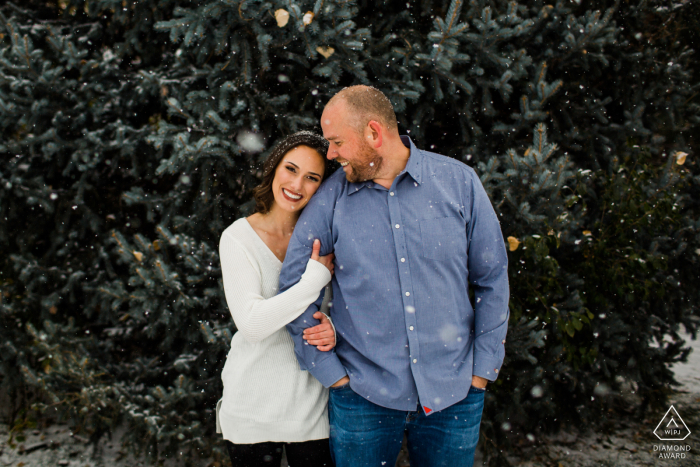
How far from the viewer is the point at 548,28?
9.86ft

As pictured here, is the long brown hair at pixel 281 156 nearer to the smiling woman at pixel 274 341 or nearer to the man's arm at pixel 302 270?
the smiling woman at pixel 274 341

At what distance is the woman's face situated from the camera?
2.04m

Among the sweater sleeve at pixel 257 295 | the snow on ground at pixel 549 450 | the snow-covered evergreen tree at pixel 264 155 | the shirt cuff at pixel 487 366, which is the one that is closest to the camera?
the sweater sleeve at pixel 257 295

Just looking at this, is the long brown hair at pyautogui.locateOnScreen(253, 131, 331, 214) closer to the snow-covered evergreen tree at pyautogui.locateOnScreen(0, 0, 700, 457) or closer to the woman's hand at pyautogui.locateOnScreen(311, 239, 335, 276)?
the woman's hand at pyautogui.locateOnScreen(311, 239, 335, 276)

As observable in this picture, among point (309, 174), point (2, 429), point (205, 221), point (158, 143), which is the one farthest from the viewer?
point (2, 429)

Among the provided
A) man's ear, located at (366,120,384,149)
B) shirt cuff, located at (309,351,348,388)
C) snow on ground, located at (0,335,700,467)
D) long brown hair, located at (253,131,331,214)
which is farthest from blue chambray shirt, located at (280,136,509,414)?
snow on ground, located at (0,335,700,467)

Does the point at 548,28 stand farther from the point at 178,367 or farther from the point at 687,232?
the point at 178,367

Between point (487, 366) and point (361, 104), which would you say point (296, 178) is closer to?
point (361, 104)

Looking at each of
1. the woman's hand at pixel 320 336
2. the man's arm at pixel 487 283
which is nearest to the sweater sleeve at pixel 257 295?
the woman's hand at pixel 320 336

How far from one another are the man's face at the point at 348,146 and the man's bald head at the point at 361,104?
23 mm

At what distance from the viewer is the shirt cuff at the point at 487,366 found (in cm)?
191

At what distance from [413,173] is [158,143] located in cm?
173

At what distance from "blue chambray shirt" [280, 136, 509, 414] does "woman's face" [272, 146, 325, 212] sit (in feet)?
0.32

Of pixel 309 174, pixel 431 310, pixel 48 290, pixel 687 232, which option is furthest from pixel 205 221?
pixel 687 232
